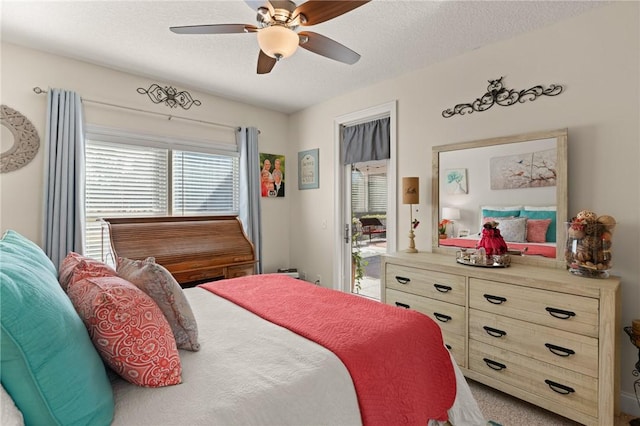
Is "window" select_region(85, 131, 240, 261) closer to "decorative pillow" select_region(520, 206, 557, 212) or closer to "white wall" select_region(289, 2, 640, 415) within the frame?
"white wall" select_region(289, 2, 640, 415)

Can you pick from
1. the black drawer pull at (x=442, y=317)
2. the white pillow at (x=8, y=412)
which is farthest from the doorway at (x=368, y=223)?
the white pillow at (x=8, y=412)

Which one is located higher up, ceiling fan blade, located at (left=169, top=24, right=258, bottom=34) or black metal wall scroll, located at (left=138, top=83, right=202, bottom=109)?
black metal wall scroll, located at (left=138, top=83, right=202, bottom=109)

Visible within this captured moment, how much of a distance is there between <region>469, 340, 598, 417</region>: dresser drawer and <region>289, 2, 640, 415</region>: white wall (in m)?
0.51

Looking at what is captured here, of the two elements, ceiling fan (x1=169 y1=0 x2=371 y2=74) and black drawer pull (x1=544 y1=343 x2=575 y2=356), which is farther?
black drawer pull (x1=544 y1=343 x2=575 y2=356)

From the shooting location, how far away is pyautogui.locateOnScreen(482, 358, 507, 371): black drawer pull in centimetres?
209

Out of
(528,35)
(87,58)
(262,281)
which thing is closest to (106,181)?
(87,58)

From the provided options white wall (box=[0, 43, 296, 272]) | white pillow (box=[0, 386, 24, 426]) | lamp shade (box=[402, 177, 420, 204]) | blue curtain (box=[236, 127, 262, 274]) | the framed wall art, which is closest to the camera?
white pillow (box=[0, 386, 24, 426])

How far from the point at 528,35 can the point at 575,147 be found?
913 millimetres

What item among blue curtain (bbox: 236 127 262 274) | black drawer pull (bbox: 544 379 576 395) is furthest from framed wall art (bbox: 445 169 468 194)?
blue curtain (bbox: 236 127 262 274)

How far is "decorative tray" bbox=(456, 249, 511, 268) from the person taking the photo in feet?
7.47

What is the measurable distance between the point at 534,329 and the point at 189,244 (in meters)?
2.85

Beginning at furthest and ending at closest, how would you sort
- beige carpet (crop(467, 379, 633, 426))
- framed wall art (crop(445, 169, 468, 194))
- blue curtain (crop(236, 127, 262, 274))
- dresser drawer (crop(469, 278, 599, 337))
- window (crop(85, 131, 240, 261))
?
blue curtain (crop(236, 127, 262, 274))
window (crop(85, 131, 240, 261))
framed wall art (crop(445, 169, 468, 194))
beige carpet (crop(467, 379, 633, 426))
dresser drawer (crop(469, 278, 599, 337))

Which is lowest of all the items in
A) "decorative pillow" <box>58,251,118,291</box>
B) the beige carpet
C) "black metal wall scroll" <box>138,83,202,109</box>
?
the beige carpet

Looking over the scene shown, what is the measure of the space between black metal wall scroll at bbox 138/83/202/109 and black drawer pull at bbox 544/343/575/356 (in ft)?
12.5
